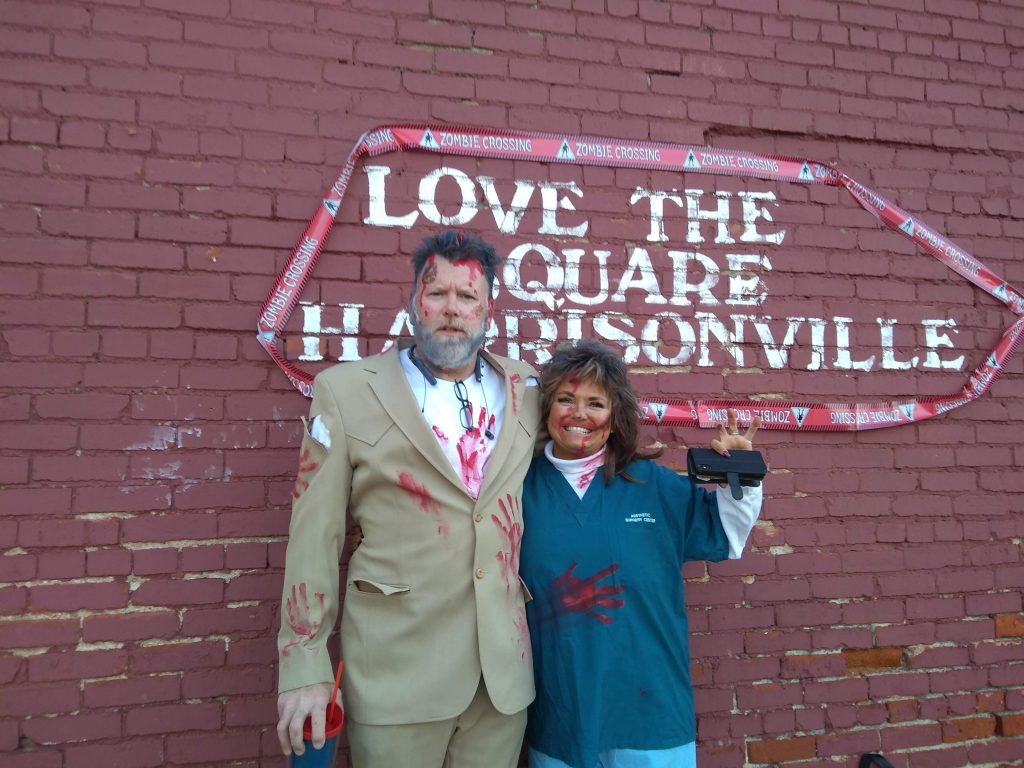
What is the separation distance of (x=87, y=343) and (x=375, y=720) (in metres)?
1.64

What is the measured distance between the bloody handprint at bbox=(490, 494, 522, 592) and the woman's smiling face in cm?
25

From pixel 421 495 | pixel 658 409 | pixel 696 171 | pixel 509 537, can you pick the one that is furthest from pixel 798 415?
pixel 421 495

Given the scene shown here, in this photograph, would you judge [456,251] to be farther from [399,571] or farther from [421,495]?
[399,571]

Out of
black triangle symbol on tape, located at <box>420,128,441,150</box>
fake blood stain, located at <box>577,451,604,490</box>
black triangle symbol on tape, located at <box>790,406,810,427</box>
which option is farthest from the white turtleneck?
black triangle symbol on tape, located at <box>420,128,441,150</box>

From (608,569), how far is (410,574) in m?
0.58

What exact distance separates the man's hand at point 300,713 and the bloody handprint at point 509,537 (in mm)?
564

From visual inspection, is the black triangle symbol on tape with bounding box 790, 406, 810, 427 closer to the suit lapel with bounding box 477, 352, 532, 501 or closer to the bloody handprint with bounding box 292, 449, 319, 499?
the suit lapel with bounding box 477, 352, 532, 501

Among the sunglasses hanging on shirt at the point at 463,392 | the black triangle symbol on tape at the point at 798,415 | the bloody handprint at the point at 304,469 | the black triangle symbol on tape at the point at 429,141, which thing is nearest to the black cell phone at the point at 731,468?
the sunglasses hanging on shirt at the point at 463,392

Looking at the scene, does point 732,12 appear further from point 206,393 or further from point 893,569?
point 206,393

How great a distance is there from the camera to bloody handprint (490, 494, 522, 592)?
2012 millimetres

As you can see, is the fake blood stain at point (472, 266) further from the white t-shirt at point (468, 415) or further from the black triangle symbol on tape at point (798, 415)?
the black triangle symbol on tape at point (798, 415)

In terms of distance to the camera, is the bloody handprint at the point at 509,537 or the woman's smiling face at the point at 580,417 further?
the woman's smiling face at the point at 580,417

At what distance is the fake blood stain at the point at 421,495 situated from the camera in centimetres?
198

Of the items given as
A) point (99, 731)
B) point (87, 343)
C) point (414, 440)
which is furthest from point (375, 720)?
point (87, 343)
